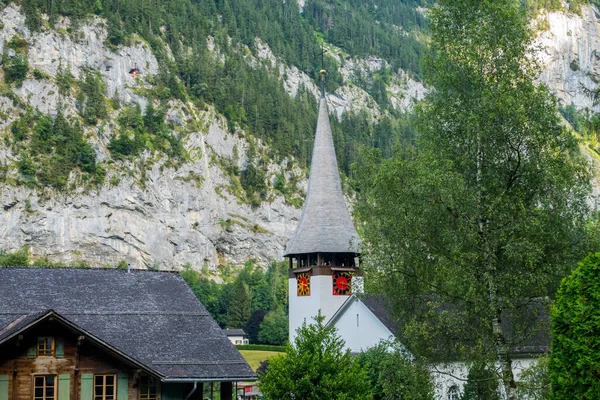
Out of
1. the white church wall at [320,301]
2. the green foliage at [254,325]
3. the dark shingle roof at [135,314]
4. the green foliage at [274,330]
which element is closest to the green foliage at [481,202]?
the dark shingle roof at [135,314]

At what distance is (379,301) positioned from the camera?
40.6m

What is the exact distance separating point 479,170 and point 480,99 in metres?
2.29

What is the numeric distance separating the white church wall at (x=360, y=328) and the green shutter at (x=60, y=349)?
16.0m

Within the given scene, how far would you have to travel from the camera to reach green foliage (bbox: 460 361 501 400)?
2427 cm

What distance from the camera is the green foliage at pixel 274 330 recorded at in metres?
99.6

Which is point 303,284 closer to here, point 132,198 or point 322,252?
point 322,252

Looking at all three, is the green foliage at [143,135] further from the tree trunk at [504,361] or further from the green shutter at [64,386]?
the tree trunk at [504,361]

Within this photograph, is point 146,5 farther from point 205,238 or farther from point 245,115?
point 205,238

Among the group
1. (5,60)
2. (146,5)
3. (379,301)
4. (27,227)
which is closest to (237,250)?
(27,227)

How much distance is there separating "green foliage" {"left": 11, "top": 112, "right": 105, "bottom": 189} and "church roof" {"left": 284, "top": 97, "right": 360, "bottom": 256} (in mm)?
89398

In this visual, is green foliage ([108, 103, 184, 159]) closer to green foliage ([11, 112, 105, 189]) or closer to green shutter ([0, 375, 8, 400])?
green foliage ([11, 112, 105, 189])

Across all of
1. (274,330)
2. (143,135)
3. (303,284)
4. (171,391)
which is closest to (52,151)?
(143,135)

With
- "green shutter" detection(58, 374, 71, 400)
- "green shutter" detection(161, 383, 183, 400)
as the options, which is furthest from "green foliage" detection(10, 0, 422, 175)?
"green shutter" detection(58, 374, 71, 400)

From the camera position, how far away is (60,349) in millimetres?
27594
